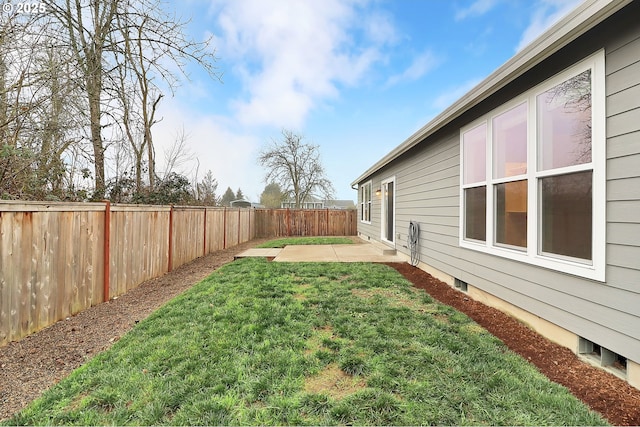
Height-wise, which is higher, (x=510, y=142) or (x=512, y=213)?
(x=510, y=142)

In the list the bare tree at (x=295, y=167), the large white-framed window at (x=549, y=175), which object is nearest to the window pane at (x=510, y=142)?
the large white-framed window at (x=549, y=175)

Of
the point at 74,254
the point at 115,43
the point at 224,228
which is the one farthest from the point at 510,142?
the point at 224,228

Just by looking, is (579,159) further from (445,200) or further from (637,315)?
(445,200)

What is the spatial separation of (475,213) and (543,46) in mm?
2187

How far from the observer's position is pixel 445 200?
16.3 feet

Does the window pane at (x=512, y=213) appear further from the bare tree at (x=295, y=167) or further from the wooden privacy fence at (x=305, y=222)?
the bare tree at (x=295, y=167)

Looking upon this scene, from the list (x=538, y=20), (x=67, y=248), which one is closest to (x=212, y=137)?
(x=67, y=248)

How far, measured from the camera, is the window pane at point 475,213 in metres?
3.93

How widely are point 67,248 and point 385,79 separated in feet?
36.8

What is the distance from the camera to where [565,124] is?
2.64 m

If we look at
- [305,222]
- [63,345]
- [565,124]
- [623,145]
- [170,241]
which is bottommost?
[63,345]

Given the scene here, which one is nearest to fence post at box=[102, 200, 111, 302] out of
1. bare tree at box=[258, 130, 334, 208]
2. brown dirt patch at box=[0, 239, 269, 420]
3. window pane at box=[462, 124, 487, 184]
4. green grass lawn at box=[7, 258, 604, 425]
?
brown dirt patch at box=[0, 239, 269, 420]

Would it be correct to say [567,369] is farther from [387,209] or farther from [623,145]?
[387,209]

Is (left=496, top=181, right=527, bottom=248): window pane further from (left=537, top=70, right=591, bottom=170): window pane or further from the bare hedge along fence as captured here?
the bare hedge along fence
